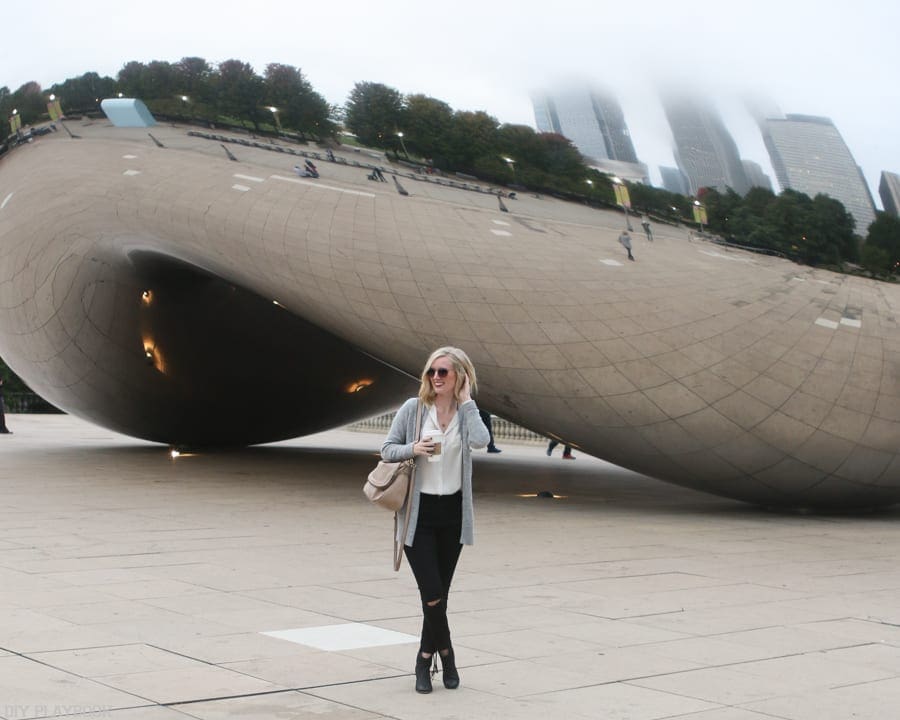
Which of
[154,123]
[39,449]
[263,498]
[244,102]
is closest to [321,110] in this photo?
[244,102]

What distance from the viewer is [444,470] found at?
15.7 feet

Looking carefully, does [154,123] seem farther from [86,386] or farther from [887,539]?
[887,539]

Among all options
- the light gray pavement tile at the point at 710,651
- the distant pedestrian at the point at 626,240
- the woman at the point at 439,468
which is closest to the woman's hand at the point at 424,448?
the woman at the point at 439,468

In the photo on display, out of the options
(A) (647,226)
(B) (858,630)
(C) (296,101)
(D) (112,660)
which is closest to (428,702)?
(D) (112,660)

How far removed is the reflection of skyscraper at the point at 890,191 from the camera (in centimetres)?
1148

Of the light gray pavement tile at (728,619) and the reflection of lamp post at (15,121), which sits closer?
the light gray pavement tile at (728,619)

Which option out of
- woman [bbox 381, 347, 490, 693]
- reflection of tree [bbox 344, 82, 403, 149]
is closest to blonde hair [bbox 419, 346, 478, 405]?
woman [bbox 381, 347, 490, 693]

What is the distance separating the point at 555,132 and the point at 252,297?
6.05 metres

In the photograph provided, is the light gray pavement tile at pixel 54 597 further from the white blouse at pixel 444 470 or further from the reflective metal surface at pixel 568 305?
the reflective metal surface at pixel 568 305

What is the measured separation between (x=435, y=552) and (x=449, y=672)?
49cm

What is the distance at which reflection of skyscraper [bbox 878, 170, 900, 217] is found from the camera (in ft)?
37.7

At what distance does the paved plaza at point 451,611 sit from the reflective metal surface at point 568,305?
2.48 feet

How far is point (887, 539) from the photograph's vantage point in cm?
973

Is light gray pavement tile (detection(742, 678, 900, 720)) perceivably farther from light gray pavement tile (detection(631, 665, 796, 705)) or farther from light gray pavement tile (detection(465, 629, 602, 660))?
light gray pavement tile (detection(465, 629, 602, 660))
